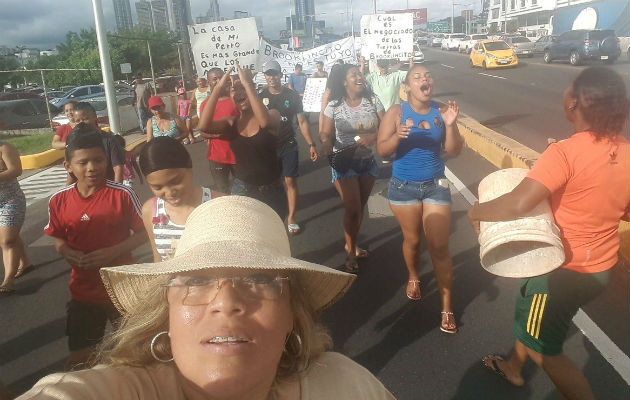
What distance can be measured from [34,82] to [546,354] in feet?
146

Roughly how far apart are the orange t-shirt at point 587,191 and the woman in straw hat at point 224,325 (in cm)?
122

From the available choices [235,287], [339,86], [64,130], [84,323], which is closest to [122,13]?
[64,130]

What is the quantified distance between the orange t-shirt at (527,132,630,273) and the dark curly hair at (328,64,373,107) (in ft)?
9.40

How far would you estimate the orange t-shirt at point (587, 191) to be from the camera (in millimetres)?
2236

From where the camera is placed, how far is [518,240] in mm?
2219

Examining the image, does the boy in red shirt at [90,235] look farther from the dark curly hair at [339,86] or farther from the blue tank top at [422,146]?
the dark curly hair at [339,86]

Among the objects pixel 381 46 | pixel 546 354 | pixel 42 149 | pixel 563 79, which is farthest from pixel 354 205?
pixel 563 79

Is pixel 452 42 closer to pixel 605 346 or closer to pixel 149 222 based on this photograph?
pixel 605 346

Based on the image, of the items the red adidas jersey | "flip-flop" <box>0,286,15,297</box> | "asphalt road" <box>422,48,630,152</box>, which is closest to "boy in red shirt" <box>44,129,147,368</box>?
the red adidas jersey

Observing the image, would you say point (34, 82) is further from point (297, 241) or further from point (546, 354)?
point (546, 354)

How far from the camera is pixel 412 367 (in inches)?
134

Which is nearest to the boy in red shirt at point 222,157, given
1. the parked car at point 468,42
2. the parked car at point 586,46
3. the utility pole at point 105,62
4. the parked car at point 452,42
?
the utility pole at point 105,62

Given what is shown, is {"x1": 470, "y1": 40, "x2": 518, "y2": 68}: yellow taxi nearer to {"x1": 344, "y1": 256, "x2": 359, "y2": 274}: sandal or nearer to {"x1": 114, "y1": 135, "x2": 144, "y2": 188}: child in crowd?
{"x1": 114, "y1": 135, "x2": 144, "y2": 188}: child in crowd

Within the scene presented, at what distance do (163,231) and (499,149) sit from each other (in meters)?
6.60
